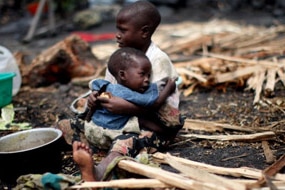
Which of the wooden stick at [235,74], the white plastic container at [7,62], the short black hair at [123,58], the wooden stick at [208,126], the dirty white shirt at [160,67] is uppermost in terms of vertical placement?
the short black hair at [123,58]

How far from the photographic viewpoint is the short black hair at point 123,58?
3.83 metres

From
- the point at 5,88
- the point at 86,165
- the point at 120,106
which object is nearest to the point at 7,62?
the point at 5,88

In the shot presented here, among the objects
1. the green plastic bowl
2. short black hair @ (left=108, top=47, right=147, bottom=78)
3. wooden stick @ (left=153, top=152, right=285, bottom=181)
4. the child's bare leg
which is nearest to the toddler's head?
short black hair @ (left=108, top=47, right=147, bottom=78)

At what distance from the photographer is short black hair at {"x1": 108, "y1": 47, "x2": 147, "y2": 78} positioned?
383 centimetres

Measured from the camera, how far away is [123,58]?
3855mm

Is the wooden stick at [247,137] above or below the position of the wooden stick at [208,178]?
below

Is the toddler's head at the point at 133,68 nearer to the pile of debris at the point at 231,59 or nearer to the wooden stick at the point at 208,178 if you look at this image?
the wooden stick at the point at 208,178

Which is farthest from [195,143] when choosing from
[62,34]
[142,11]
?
[62,34]

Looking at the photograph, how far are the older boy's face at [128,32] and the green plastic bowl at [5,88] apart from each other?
1853 millimetres

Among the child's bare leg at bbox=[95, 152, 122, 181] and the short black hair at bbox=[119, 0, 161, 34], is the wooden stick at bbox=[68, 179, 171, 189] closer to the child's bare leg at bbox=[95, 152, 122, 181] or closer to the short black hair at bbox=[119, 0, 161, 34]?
the child's bare leg at bbox=[95, 152, 122, 181]

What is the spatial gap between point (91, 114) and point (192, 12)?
418 inches

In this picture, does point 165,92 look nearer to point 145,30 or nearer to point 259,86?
point 145,30

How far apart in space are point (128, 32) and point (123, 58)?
0.27 m

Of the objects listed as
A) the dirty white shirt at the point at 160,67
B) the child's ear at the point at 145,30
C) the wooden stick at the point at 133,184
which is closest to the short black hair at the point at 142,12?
the child's ear at the point at 145,30
